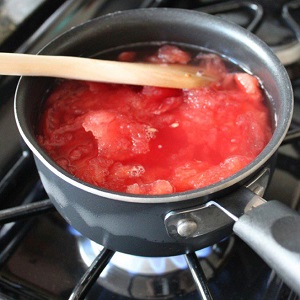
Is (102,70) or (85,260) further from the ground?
(102,70)

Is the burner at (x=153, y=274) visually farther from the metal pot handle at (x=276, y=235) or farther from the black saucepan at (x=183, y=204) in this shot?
the metal pot handle at (x=276, y=235)

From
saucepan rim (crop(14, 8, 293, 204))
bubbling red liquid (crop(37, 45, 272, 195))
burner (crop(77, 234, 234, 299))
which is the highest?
saucepan rim (crop(14, 8, 293, 204))

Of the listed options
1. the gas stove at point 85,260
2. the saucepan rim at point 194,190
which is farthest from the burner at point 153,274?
the saucepan rim at point 194,190

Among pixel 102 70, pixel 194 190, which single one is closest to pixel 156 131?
pixel 102 70

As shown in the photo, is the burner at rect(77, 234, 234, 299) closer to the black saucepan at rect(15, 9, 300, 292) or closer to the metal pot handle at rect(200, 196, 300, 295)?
the black saucepan at rect(15, 9, 300, 292)

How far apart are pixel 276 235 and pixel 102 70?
1.47 ft

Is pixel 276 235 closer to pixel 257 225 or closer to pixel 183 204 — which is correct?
pixel 257 225

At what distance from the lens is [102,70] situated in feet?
2.83

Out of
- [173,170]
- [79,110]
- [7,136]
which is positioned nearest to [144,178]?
[173,170]

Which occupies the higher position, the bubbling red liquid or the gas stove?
the bubbling red liquid

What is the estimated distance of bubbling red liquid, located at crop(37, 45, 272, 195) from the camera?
0.76m

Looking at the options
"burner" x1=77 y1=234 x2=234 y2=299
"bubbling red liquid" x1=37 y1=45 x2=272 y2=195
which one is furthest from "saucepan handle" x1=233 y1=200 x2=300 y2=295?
"burner" x1=77 y1=234 x2=234 y2=299

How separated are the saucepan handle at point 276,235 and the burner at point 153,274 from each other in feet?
0.95

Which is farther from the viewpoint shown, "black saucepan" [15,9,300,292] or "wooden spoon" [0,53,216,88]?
"wooden spoon" [0,53,216,88]
